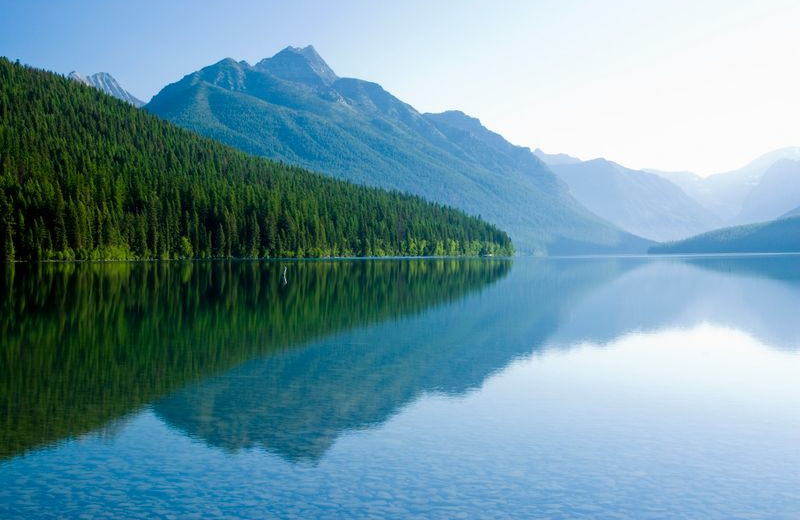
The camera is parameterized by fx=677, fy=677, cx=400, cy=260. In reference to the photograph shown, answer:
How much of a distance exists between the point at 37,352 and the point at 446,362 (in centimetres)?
1632

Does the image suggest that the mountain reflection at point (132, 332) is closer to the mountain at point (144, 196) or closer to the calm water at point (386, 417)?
the calm water at point (386, 417)

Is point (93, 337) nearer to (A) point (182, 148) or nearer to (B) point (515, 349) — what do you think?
(B) point (515, 349)

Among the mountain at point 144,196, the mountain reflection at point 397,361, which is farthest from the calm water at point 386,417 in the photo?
the mountain at point 144,196

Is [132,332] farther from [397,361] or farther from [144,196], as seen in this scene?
[144,196]

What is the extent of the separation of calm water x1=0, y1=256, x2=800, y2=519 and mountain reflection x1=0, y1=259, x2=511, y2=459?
0.15 metres

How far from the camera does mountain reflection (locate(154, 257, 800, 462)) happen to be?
18.2m

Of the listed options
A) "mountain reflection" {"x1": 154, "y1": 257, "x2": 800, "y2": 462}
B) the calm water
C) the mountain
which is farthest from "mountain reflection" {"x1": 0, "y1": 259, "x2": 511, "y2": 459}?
the mountain

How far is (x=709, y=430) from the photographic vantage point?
61.3 ft

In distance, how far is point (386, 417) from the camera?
19.4 metres

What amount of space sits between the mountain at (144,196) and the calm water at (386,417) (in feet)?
232

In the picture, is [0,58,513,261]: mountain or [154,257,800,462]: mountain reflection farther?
[0,58,513,261]: mountain

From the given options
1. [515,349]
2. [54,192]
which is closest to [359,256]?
[54,192]

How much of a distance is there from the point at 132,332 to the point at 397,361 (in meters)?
13.6

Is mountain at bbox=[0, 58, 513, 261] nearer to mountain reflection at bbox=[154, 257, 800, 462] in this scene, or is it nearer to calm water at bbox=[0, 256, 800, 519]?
calm water at bbox=[0, 256, 800, 519]
